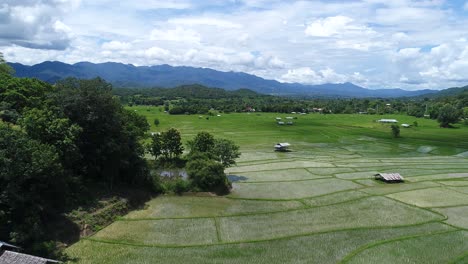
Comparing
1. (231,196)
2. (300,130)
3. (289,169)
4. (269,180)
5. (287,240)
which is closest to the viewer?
(287,240)

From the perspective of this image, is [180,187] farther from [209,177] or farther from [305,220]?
[305,220]

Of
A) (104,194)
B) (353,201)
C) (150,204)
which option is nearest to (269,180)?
(353,201)

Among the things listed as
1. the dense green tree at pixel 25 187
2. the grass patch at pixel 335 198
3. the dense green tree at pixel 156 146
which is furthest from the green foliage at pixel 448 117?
the dense green tree at pixel 25 187

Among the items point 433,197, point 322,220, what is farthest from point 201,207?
point 433,197

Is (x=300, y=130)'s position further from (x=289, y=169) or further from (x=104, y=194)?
(x=104, y=194)

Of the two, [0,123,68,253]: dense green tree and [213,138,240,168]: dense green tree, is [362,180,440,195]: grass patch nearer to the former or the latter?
[213,138,240,168]: dense green tree

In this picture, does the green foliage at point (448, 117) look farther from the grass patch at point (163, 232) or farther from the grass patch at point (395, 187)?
the grass patch at point (163, 232)

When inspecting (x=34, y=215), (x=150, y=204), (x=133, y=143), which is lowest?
(x=150, y=204)
